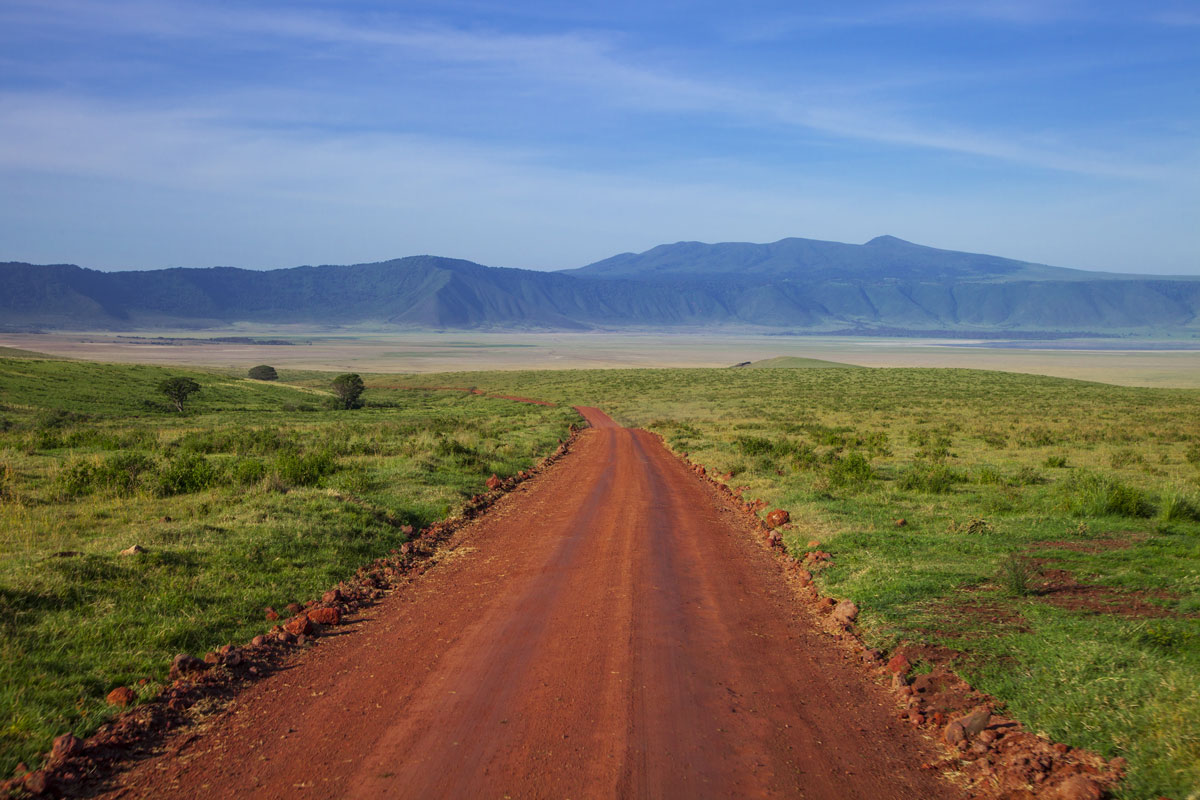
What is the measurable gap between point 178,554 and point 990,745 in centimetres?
902

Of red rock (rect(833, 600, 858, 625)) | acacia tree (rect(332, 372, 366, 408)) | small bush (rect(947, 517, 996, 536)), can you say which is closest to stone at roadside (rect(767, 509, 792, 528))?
small bush (rect(947, 517, 996, 536))

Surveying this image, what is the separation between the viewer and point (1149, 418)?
127 ft

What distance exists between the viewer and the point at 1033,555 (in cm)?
1093

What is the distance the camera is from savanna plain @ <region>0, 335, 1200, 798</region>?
6379 millimetres

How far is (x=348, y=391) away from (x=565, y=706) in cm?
5134

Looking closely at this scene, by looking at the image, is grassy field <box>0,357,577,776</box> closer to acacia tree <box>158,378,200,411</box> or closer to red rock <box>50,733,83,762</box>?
red rock <box>50,733,83,762</box>

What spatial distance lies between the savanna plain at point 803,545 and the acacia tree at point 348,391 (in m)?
23.0

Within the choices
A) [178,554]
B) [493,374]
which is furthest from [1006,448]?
[493,374]

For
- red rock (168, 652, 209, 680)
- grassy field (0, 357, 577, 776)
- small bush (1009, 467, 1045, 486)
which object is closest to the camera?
grassy field (0, 357, 577, 776)

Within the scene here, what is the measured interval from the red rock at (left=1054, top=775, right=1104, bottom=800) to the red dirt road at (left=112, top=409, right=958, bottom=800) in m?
0.67

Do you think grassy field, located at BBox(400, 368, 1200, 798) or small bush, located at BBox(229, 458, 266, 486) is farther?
small bush, located at BBox(229, 458, 266, 486)

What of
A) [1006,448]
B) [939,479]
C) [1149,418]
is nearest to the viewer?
[939,479]

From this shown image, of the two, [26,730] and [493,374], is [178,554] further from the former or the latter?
[493,374]

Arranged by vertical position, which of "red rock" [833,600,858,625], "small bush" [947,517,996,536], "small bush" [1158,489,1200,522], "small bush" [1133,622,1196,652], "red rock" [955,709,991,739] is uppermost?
"small bush" [1158,489,1200,522]
